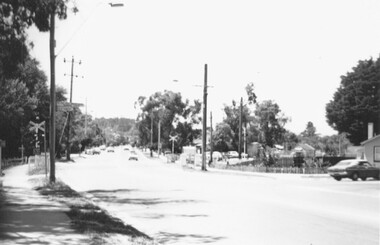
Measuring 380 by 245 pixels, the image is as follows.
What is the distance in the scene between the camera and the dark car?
111ft

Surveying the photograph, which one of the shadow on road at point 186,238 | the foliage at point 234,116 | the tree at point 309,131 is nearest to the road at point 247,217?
the shadow on road at point 186,238

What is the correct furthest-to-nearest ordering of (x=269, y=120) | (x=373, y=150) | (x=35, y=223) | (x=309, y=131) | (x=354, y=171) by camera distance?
(x=309, y=131)
(x=269, y=120)
(x=373, y=150)
(x=354, y=171)
(x=35, y=223)

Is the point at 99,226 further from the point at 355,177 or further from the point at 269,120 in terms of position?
the point at 269,120

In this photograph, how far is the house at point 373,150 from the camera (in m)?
48.4

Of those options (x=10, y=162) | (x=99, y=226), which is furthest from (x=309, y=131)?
(x=99, y=226)

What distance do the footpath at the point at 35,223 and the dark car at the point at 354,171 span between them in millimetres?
23483

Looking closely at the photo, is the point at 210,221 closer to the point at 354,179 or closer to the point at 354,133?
the point at 354,179

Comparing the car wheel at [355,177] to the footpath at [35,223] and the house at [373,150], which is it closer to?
the house at [373,150]

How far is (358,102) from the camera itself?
2908 inches

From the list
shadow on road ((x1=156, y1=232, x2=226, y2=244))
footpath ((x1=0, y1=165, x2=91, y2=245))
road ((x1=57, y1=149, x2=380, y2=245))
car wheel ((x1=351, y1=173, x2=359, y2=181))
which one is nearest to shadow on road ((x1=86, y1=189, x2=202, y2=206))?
road ((x1=57, y1=149, x2=380, y2=245))

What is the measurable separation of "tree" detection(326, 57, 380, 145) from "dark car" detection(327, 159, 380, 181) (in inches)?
1517

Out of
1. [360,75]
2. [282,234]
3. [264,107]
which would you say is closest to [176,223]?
[282,234]

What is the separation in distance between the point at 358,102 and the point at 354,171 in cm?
4274

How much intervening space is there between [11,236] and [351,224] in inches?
318
